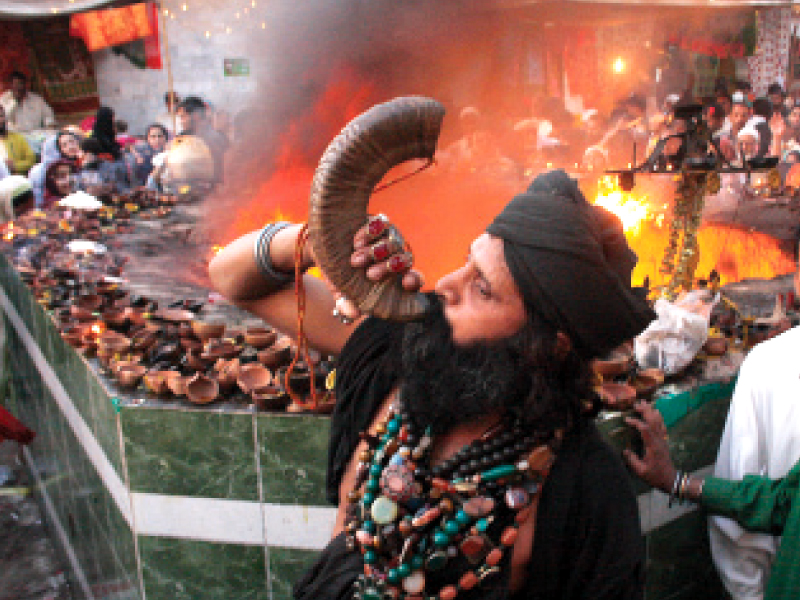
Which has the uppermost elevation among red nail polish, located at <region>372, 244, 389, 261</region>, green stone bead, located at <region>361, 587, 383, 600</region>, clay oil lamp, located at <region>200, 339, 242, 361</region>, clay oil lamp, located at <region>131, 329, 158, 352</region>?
red nail polish, located at <region>372, 244, 389, 261</region>

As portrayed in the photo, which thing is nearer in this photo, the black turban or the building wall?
the black turban

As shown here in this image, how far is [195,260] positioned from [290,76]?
9.05 feet

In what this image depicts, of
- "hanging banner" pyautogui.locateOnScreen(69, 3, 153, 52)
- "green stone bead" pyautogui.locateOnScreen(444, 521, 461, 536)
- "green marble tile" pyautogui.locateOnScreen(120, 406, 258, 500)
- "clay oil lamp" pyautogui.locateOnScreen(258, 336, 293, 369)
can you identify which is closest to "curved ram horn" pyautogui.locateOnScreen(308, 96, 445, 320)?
"green stone bead" pyautogui.locateOnScreen(444, 521, 461, 536)

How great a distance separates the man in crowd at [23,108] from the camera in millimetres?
12789

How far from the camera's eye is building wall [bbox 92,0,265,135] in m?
10.3

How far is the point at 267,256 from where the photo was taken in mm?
1598

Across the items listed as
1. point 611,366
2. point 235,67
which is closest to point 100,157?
point 235,67

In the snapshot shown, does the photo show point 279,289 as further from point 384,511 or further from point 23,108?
point 23,108

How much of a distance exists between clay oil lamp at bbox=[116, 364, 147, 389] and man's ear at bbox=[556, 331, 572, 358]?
4.82 feet

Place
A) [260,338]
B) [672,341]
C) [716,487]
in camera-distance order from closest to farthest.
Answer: [716,487] < [672,341] < [260,338]

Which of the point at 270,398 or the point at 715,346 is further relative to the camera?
the point at 715,346

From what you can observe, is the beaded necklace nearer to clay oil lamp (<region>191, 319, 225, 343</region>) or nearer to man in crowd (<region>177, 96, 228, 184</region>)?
clay oil lamp (<region>191, 319, 225, 343</region>)

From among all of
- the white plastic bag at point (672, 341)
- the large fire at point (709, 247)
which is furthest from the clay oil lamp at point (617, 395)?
the large fire at point (709, 247)

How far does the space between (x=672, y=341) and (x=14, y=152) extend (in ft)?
30.1
